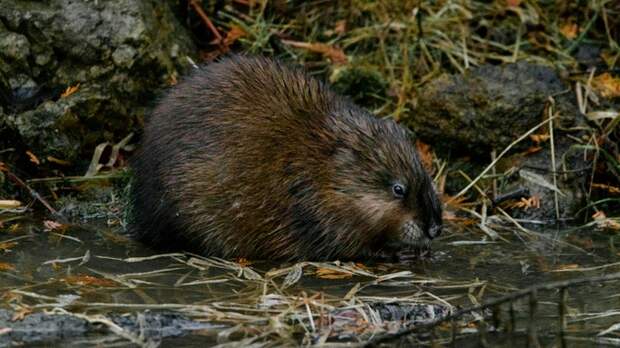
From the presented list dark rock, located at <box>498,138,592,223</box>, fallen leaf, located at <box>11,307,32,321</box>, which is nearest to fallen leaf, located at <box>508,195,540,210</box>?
dark rock, located at <box>498,138,592,223</box>

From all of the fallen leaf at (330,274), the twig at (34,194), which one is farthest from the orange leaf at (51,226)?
the fallen leaf at (330,274)

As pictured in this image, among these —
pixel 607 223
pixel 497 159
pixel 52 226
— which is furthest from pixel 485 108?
pixel 52 226

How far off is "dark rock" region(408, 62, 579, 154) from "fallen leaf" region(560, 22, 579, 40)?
42.1 inches

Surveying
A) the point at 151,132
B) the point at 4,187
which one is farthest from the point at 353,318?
the point at 4,187

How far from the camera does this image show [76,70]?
8.18m

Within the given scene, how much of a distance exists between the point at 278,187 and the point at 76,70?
87.3 inches

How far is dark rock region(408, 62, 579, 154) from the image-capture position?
8.36 m

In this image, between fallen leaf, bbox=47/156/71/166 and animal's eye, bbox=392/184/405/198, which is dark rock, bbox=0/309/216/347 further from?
fallen leaf, bbox=47/156/71/166

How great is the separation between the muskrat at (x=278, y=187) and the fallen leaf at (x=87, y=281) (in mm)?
893

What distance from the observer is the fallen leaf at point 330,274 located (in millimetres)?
6388

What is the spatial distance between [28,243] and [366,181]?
6.64 ft

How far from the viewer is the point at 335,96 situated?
7.20m

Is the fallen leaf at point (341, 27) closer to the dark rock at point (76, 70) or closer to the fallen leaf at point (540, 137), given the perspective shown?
the dark rock at point (76, 70)

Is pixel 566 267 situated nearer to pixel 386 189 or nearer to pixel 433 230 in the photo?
pixel 433 230
